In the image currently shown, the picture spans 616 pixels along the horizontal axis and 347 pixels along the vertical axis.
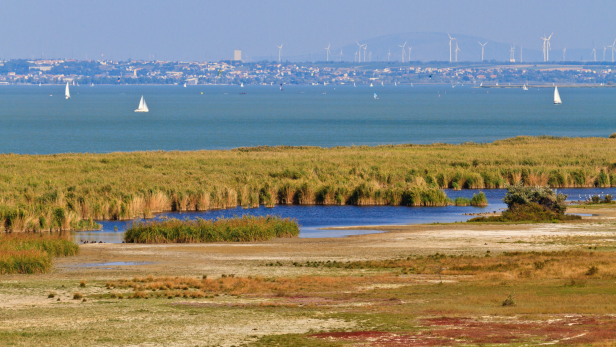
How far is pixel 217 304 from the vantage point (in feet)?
75.6

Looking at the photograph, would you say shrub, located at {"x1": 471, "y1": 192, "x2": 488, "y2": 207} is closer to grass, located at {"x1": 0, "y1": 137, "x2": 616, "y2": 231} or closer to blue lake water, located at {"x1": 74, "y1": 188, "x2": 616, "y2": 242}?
blue lake water, located at {"x1": 74, "y1": 188, "x2": 616, "y2": 242}

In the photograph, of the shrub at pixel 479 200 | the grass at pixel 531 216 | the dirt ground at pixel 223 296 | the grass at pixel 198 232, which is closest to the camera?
the dirt ground at pixel 223 296

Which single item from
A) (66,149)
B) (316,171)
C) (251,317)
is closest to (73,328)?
(251,317)

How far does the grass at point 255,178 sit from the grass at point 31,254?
10338 mm

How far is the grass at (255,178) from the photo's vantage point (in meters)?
50.6

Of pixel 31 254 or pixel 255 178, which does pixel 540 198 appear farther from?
pixel 31 254

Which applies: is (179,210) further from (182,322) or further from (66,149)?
(66,149)

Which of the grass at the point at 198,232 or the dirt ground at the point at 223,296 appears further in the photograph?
the grass at the point at 198,232

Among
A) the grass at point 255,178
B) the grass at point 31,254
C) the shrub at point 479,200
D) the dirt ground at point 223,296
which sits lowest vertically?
the dirt ground at point 223,296

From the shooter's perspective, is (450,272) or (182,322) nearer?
(182,322)

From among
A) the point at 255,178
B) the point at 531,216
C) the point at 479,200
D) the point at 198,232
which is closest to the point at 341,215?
the point at 479,200

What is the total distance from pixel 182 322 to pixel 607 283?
1267 cm

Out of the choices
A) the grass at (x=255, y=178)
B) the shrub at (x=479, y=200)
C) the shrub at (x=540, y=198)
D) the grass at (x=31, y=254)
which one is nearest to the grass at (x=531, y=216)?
the shrub at (x=540, y=198)

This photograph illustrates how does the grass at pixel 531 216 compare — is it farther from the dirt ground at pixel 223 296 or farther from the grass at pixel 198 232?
the grass at pixel 198 232
